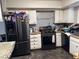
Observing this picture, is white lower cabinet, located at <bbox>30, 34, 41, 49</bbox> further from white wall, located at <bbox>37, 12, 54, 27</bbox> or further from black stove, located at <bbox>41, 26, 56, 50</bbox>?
white wall, located at <bbox>37, 12, 54, 27</bbox>

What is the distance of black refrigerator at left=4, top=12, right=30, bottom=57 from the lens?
483 cm

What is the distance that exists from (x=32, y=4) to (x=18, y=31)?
1.79 metres

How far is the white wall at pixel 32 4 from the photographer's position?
5866 millimetres

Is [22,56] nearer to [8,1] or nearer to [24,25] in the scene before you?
[24,25]

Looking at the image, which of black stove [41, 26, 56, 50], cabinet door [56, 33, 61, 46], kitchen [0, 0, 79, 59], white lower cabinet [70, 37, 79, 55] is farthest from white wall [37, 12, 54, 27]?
white lower cabinet [70, 37, 79, 55]

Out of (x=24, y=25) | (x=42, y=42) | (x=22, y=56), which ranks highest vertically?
(x=24, y=25)

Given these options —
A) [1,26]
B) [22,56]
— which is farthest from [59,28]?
[1,26]

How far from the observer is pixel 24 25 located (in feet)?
16.4

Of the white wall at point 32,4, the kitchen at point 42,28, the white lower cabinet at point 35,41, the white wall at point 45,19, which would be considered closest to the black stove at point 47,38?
the kitchen at point 42,28

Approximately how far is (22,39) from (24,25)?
22.9 inches

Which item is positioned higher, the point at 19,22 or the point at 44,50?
the point at 19,22

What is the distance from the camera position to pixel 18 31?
4.90 m

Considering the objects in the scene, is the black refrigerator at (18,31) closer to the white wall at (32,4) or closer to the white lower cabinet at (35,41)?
the white lower cabinet at (35,41)

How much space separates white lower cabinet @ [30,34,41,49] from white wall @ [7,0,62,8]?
59.7 inches
